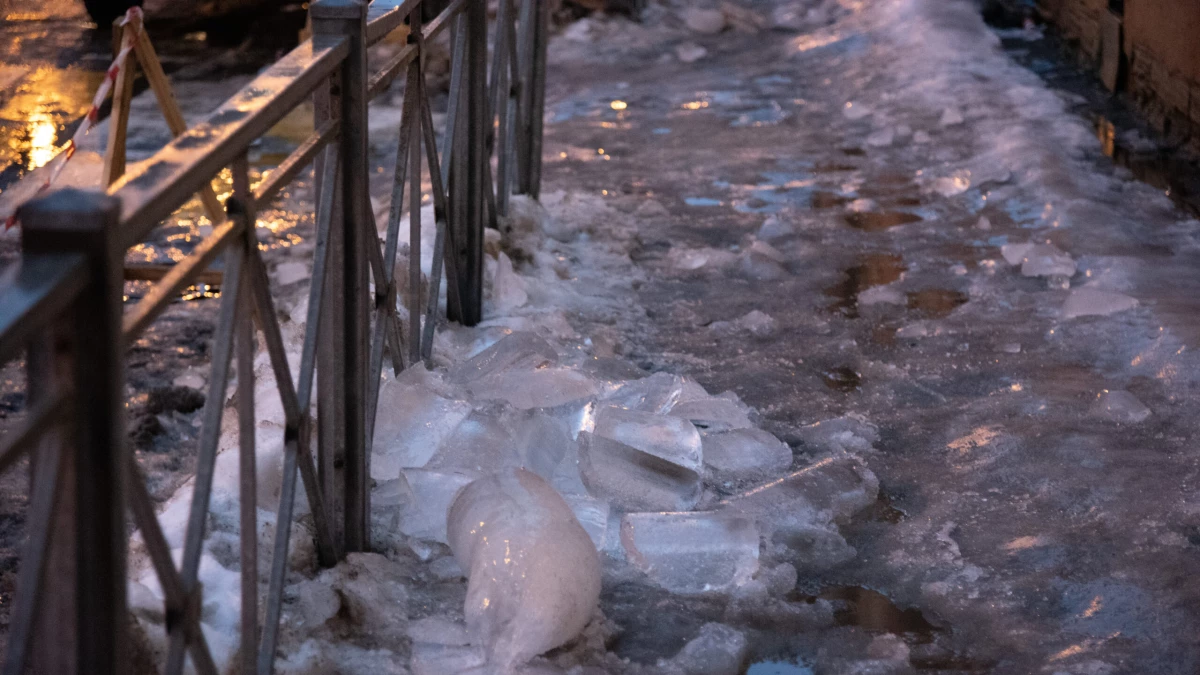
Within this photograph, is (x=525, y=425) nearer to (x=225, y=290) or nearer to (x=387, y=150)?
(x=225, y=290)

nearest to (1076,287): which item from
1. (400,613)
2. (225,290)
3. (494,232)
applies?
(494,232)

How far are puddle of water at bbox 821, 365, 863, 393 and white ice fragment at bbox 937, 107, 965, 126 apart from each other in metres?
3.96

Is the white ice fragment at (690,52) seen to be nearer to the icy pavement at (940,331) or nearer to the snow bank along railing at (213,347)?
the icy pavement at (940,331)

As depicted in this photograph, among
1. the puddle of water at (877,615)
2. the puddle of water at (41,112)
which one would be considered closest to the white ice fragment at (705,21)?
the puddle of water at (41,112)

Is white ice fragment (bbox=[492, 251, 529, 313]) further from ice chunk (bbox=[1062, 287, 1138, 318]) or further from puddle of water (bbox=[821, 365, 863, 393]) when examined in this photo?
ice chunk (bbox=[1062, 287, 1138, 318])

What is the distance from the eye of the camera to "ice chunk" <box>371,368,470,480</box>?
2.96m

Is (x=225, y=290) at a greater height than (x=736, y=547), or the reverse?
(x=225, y=290)

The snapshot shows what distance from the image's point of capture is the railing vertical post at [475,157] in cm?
383

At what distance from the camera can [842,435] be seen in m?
3.55

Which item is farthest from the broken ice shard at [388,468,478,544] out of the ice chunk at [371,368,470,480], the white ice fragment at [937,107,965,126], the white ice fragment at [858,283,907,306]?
the white ice fragment at [937,107,965,126]

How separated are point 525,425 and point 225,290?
155 cm

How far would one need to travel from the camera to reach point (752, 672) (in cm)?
244

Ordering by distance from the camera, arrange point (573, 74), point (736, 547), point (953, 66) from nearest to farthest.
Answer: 1. point (736, 547)
2. point (953, 66)
3. point (573, 74)

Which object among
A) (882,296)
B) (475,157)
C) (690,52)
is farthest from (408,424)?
(690,52)
